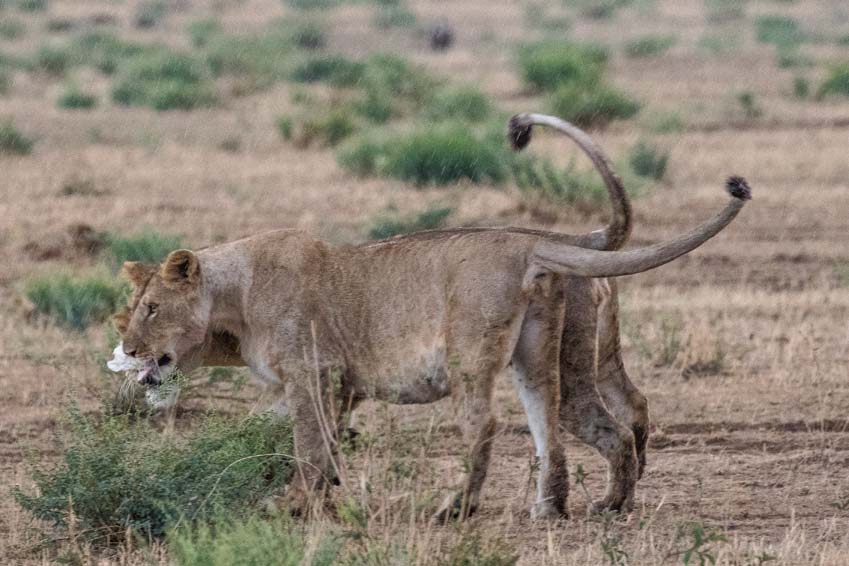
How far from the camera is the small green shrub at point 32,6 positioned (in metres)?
54.6

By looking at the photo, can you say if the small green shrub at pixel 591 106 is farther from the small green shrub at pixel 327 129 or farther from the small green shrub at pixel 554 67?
the small green shrub at pixel 327 129

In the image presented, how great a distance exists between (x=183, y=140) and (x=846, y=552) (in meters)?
16.9

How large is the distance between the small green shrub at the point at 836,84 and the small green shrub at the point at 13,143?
12345 mm

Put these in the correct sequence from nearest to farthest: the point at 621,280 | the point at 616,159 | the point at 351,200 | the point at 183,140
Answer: the point at 621,280 < the point at 351,200 < the point at 616,159 < the point at 183,140

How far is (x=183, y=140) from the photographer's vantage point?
22.6 meters

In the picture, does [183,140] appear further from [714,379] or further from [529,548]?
[529,548]

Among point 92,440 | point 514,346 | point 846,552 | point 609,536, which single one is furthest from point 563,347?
point 92,440

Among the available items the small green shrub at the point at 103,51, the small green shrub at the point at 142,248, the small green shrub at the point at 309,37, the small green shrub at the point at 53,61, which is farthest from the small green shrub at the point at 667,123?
the small green shrub at the point at 309,37

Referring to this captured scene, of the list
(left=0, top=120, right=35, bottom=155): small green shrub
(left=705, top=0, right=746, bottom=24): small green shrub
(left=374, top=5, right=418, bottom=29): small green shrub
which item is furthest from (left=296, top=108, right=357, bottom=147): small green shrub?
(left=705, top=0, right=746, bottom=24): small green shrub

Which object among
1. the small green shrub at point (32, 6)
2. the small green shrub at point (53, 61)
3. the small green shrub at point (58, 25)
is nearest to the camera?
the small green shrub at point (53, 61)

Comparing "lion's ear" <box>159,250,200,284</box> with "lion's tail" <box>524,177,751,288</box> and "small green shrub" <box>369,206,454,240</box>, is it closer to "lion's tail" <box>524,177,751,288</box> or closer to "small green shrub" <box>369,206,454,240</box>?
"lion's tail" <box>524,177,751,288</box>

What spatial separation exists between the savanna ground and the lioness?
25 centimetres

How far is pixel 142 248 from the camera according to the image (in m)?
13.8

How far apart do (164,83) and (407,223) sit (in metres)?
14.7
